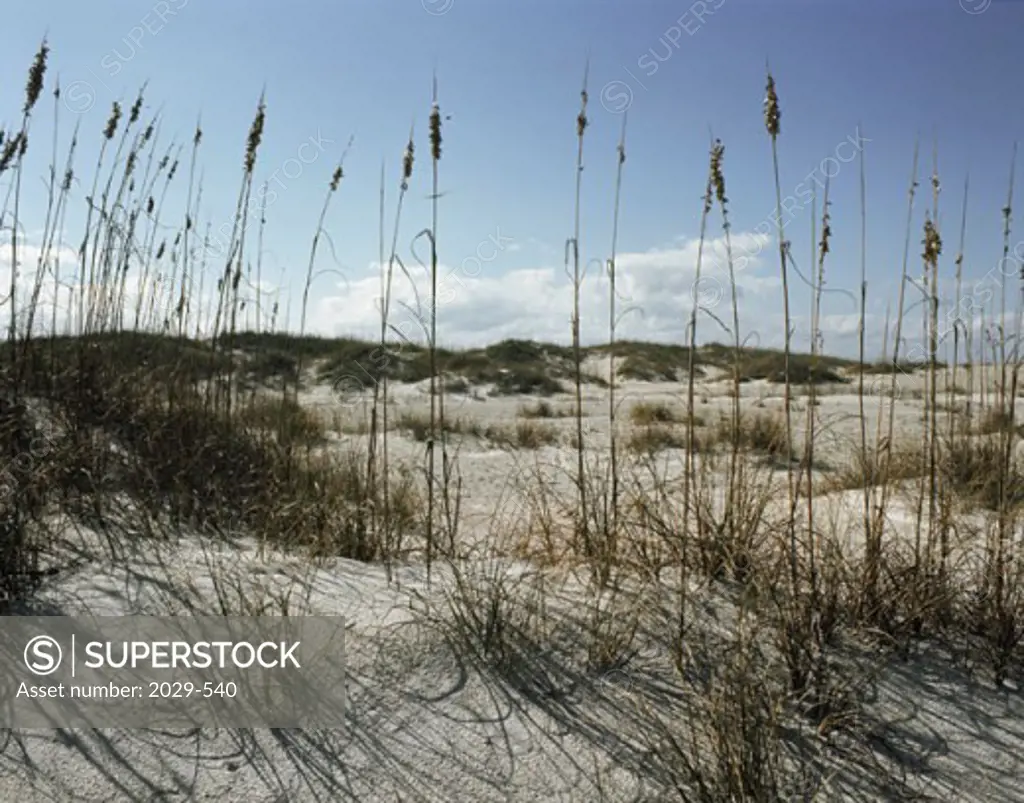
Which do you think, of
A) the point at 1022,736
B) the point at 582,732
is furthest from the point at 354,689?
the point at 1022,736

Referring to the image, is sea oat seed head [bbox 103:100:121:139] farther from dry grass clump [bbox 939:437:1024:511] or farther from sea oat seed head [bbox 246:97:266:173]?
dry grass clump [bbox 939:437:1024:511]

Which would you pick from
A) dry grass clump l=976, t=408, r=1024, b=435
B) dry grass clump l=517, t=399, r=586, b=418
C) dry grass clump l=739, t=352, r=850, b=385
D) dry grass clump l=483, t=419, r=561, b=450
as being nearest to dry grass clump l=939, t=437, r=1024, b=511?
dry grass clump l=976, t=408, r=1024, b=435

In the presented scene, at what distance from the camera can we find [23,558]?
2.42 meters

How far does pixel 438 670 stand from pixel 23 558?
1.33 m

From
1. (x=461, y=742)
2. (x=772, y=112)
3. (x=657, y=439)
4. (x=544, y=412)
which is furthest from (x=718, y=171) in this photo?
(x=544, y=412)

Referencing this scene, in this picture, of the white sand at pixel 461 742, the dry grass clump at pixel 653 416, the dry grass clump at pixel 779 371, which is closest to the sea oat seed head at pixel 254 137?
the white sand at pixel 461 742

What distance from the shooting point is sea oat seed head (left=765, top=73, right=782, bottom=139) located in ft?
7.02

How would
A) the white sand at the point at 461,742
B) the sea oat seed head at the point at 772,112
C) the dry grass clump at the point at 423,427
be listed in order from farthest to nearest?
the dry grass clump at the point at 423,427, the sea oat seed head at the point at 772,112, the white sand at the point at 461,742

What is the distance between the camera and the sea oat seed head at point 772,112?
2.14 metres

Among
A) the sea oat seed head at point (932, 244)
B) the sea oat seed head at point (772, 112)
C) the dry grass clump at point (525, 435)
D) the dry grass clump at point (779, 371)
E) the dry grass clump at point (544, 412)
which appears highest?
the sea oat seed head at point (772, 112)

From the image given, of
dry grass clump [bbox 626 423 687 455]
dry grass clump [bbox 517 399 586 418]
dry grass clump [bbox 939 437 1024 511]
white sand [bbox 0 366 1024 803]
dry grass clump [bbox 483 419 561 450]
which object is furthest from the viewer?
dry grass clump [bbox 517 399 586 418]

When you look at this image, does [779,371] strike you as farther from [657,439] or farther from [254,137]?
[254,137]

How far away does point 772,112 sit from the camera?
84.4 inches

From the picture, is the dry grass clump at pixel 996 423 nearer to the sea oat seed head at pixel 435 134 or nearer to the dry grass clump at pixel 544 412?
the sea oat seed head at pixel 435 134
